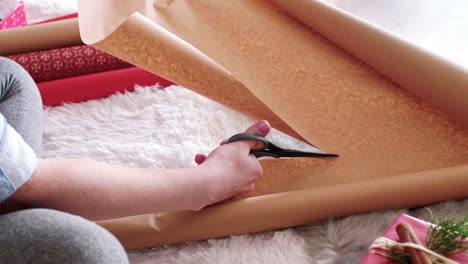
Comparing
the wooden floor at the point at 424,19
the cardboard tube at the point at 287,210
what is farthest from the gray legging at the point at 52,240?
the wooden floor at the point at 424,19

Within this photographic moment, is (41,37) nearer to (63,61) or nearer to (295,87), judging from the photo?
(63,61)

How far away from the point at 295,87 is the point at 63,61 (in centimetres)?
48

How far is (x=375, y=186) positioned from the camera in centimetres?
71

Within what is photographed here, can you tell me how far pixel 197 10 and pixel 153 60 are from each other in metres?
0.10

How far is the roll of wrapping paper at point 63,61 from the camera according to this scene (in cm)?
101

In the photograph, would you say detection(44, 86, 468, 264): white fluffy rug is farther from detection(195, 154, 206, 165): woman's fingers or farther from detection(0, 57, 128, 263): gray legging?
detection(0, 57, 128, 263): gray legging

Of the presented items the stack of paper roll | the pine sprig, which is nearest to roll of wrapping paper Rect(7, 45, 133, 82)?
the stack of paper roll

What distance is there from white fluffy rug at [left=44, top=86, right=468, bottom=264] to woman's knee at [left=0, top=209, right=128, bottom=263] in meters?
0.23

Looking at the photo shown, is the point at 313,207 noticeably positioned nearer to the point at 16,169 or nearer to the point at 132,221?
the point at 132,221

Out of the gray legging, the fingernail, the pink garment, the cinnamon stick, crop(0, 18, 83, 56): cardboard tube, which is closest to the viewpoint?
the gray legging

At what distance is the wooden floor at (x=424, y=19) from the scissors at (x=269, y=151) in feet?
1.70

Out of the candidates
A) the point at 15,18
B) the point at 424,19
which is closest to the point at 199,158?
the point at 15,18

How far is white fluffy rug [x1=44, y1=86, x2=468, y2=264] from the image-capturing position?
690 mm

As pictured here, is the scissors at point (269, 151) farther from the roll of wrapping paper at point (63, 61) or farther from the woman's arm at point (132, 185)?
the roll of wrapping paper at point (63, 61)
